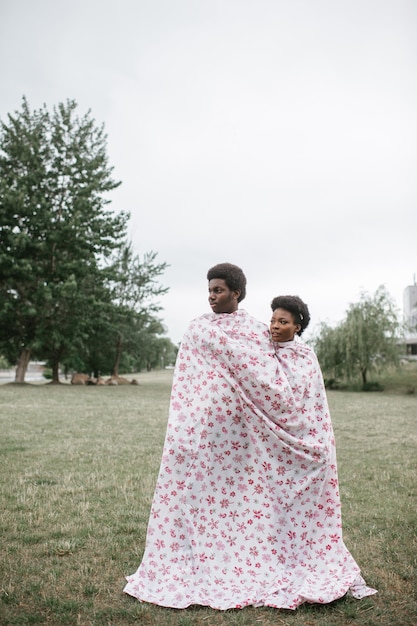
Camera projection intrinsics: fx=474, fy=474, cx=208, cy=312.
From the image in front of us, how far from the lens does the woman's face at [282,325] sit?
13.1ft

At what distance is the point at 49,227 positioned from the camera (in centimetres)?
2908

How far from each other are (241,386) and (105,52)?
53.4 ft

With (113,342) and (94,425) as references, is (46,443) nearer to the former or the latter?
(94,425)

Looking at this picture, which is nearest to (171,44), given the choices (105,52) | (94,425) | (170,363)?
(105,52)

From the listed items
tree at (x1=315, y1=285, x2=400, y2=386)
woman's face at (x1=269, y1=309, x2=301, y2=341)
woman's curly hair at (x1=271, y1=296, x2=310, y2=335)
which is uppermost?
tree at (x1=315, y1=285, x2=400, y2=386)

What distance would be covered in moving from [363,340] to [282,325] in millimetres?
30204

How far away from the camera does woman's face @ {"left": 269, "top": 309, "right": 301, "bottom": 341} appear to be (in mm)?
3986

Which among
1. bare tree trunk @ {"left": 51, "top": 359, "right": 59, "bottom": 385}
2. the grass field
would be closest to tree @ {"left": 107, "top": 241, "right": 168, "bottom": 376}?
bare tree trunk @ {"left": 51, "top": 359, "right": 59, "bottom": 385}

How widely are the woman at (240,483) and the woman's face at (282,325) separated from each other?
19mm

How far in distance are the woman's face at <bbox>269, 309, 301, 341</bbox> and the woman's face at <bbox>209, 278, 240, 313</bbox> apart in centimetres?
38

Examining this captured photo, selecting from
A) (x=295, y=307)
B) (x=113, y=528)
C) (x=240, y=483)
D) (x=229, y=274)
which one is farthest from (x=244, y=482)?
(x=113, y=528)

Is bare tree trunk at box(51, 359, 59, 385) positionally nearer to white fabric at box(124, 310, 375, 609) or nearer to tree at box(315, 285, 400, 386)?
tree at box(315, 285, 400, 386)

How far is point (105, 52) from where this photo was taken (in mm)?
16453

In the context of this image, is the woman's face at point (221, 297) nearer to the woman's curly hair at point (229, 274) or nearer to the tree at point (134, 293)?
the woman's curly hair at point (229, 274)
